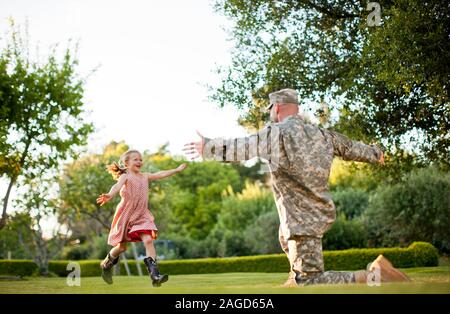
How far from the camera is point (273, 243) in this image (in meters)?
32.8

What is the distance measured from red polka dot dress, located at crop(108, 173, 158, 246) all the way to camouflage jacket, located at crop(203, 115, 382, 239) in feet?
7.38

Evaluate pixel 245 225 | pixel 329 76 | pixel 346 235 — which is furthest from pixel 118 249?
pixel 245 225

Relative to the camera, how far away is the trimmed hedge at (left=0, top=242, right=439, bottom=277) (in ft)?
79.1

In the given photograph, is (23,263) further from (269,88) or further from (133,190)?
(133,190)

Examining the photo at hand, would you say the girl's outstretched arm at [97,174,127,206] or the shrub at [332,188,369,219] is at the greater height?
the shrub at [332,188,369,219]

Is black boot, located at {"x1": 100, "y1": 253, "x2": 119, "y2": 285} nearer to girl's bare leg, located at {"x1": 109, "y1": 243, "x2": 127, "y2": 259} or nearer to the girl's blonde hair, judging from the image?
girl's bare leg, located at {"x1": 109, "y1": 243, "x2": 127, "y2": 259}

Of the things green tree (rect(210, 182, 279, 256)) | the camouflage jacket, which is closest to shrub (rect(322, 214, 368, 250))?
green tree (rect(210, 182, 279, 256))

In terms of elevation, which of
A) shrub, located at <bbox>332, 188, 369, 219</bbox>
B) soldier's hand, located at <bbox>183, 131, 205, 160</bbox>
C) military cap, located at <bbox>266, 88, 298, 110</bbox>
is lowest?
soldier's hand, located at <bbox>183, 131, 205, 160</bbox>

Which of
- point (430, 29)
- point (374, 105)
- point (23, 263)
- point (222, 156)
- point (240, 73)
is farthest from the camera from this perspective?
point (23, 263)

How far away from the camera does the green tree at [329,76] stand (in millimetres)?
16516
